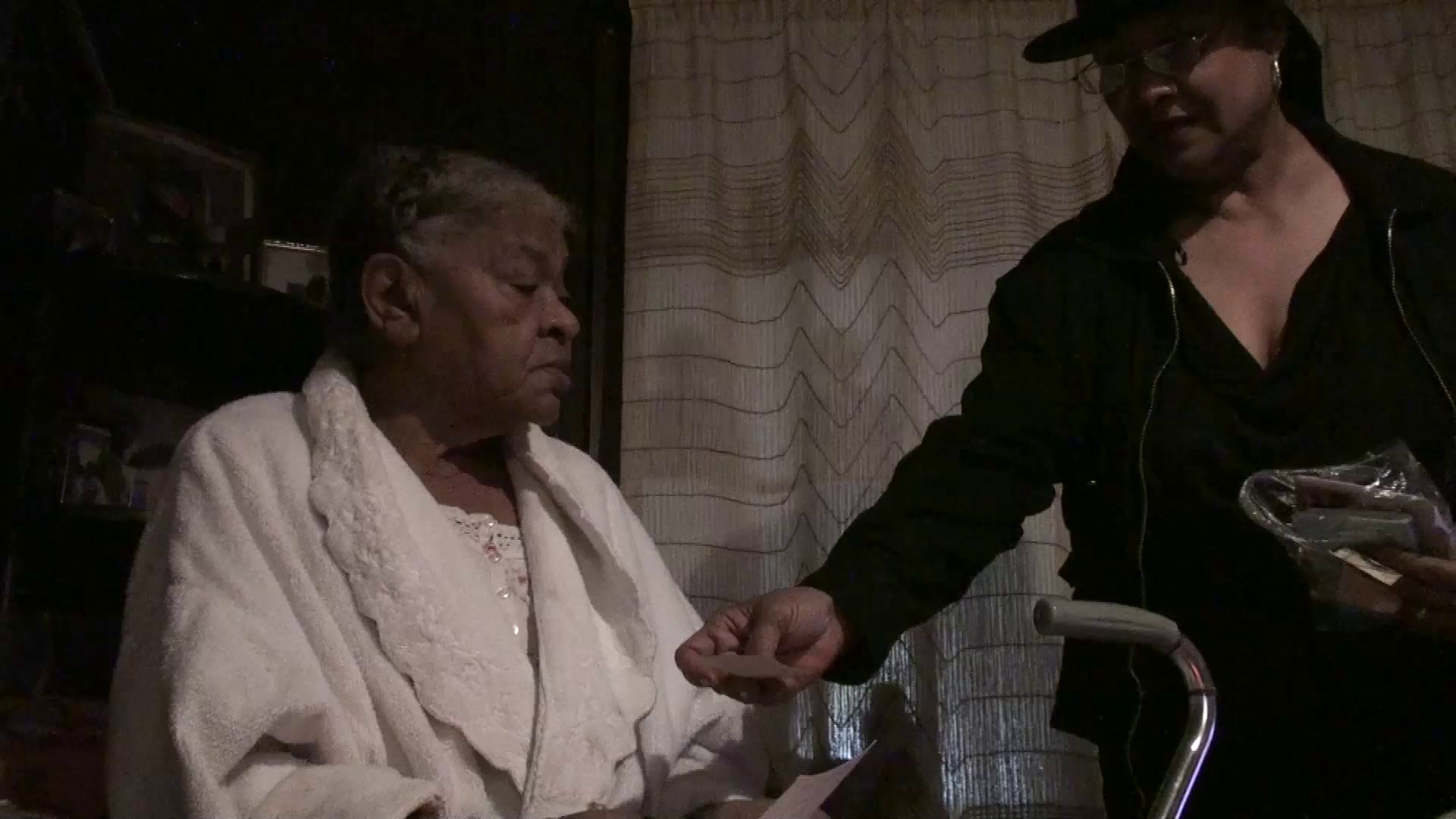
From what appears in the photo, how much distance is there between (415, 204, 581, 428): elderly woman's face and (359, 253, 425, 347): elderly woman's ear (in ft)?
0.04

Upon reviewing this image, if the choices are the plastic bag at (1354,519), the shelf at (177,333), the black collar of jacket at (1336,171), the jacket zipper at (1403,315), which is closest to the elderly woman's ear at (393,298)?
the shelf at (177,333)

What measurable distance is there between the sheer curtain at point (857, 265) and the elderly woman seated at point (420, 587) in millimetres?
279

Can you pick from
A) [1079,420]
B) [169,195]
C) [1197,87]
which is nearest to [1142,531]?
[1079,420]

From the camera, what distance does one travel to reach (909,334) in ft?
5.28

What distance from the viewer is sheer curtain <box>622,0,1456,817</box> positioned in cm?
150

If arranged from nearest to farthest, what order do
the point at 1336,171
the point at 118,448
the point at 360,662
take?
1. the point at 360,662
2. the point at 1336,171
3. the point at 118,448

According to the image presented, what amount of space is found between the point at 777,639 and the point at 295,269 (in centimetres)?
91

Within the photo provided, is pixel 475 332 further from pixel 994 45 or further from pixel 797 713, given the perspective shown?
pixel 994 45

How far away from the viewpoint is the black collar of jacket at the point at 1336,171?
1068mm

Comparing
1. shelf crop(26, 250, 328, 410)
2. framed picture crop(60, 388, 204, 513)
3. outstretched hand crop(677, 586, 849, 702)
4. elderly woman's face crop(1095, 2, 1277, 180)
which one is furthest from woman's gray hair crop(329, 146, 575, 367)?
elderly woman's face crop(1095, 2, 1277, 180)

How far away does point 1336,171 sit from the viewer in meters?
1.12

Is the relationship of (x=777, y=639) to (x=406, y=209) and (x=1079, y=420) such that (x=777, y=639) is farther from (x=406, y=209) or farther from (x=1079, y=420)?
(x=406, y=209)

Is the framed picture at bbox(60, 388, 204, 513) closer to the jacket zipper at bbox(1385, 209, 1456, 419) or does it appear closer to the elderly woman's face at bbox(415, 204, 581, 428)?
the elderly woman's face at bbox(415, 204, 581, 428)

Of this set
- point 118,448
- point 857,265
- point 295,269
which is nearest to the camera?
point 118,448
